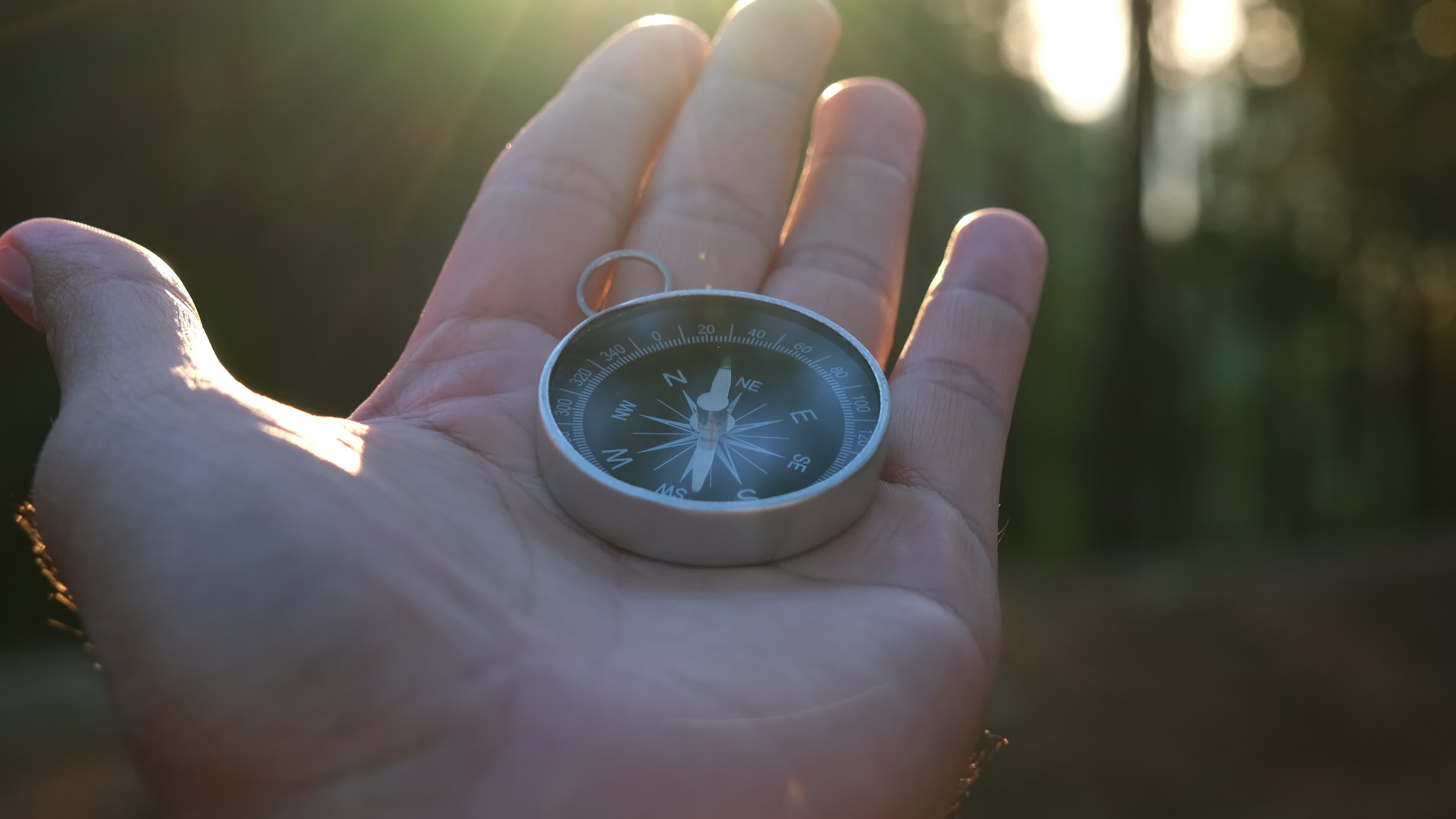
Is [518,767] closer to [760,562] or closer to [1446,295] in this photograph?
[760,562]

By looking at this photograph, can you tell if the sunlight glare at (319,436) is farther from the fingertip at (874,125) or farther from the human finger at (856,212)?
the fingertip at (874,125)

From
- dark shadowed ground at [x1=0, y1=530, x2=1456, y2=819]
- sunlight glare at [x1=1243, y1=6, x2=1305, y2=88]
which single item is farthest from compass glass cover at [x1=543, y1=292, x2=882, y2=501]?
sunlight glare at [x1=1243, y1=6, x2=1305, y2=88]

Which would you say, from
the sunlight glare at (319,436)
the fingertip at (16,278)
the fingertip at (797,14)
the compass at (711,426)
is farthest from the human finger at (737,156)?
the fingertip at (16,278)

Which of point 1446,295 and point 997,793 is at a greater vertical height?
point 1446,295

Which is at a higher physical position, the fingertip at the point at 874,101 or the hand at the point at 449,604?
the fingertip at the point at 874,101

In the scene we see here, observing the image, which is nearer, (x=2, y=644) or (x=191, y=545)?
(x=191, y=545)

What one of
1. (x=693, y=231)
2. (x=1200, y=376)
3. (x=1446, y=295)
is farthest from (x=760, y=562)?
(x=1446, y=295)
